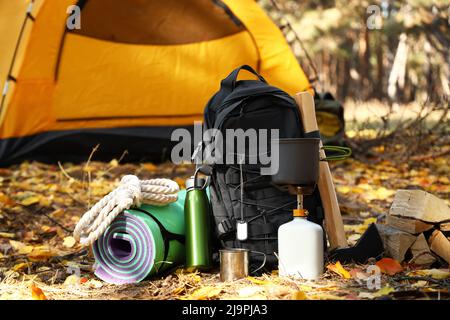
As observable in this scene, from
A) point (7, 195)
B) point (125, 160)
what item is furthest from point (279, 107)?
point (125, 160)

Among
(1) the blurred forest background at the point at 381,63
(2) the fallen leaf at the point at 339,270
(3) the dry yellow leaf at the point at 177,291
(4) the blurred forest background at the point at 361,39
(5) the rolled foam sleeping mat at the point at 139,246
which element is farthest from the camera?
(4) the blurred forest background at the point at 361,39

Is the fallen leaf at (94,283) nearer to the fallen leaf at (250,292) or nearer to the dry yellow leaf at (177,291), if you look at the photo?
the dry yellow leaf at (177,291)

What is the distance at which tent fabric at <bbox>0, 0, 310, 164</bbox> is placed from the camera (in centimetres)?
524

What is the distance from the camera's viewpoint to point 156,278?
8.86 ft

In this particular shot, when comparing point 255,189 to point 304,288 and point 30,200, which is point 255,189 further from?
point 30,200

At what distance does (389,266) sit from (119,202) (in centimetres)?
117

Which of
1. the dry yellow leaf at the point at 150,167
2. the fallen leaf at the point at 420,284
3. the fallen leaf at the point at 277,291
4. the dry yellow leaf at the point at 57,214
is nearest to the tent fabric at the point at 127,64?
the dry yellow leaf at the point at 150,167

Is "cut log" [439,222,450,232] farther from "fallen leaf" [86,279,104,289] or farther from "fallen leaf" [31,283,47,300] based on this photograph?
"fallen leaf" [31,283,47,300]

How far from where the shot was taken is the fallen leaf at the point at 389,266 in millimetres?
2594

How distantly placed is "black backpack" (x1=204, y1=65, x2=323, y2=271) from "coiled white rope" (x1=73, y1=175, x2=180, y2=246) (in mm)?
225

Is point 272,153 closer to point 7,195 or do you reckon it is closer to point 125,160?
point 7,195

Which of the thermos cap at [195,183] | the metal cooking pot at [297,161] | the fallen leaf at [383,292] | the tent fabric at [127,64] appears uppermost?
the tent fabric at [127,64]

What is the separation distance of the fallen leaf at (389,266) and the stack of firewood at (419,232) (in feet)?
0.34
